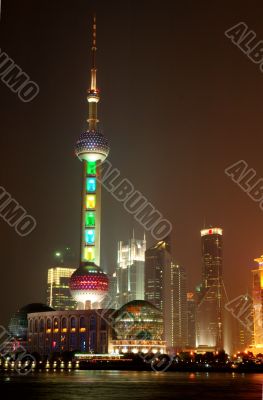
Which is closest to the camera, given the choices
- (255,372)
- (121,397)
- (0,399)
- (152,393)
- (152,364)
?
(0,399)

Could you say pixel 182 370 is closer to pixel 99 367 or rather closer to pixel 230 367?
pixel 230 367

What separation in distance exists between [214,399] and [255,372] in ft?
346

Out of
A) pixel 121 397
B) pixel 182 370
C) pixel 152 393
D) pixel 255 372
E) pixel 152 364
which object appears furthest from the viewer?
pixel 152 364

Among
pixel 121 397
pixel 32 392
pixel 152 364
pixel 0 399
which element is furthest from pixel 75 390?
pixel 152 364

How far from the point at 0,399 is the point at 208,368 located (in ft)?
391

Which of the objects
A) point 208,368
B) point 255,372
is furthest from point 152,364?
point 255,372

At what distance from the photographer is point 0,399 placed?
220 feet

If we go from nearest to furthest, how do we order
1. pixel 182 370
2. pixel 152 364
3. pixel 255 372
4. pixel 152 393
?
pixel 152 393 < pixel 255 372 < pixel 182 370 < pixel 152 364

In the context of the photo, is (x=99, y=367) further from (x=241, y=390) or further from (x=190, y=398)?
(x=190, y=398)

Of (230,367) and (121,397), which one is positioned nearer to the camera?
(121,397)

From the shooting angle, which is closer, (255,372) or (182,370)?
(255,372)

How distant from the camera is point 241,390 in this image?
3334 inches

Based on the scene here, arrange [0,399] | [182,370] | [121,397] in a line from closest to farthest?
[0,399] < [121,397] < [182,370]

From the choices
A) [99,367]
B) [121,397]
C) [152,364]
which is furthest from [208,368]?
[121,397]
